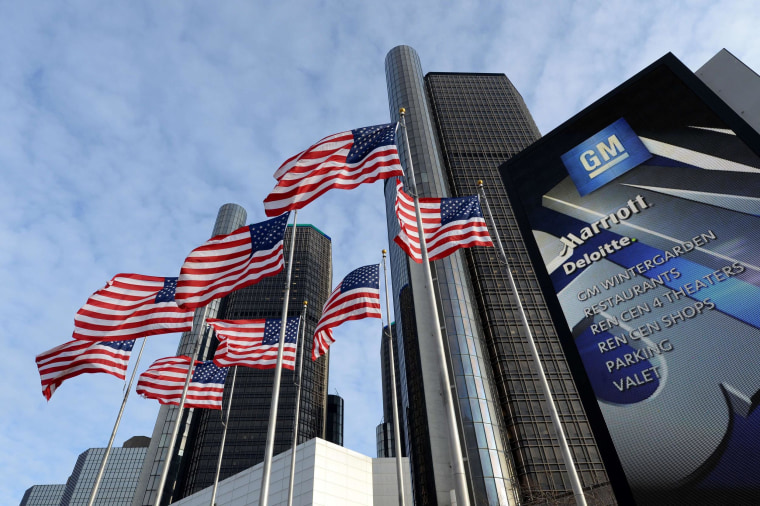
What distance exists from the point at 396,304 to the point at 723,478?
7022cm

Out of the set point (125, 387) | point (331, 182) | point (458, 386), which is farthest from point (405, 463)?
point (331, 182)

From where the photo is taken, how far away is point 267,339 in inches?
887

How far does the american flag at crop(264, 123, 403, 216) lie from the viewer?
16.6 m

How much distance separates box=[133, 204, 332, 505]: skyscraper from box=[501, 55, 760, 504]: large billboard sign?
10651cm

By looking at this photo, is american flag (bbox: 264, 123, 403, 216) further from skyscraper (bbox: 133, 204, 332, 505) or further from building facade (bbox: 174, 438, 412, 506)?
skyscraper (bbox: 133, 204, 332, 505)

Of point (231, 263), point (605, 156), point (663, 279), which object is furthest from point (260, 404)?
point (663, 279)

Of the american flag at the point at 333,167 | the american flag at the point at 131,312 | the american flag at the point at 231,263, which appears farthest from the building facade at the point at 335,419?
the american flag at the point at 333,167

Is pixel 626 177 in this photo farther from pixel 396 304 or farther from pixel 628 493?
pixel 396 304

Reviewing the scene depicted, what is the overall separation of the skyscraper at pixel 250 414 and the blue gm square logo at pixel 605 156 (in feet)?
350

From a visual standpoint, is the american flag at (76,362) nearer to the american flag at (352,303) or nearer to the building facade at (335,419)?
the american flag at (352,303)

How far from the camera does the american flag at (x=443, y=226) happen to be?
57.1 ft

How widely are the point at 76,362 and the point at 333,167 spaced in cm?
1582

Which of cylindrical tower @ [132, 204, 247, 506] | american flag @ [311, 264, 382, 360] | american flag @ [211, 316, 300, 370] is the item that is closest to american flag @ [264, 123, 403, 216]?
american flag @ [311, 264, 382, 360]

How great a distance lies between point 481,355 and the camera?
60.9m
